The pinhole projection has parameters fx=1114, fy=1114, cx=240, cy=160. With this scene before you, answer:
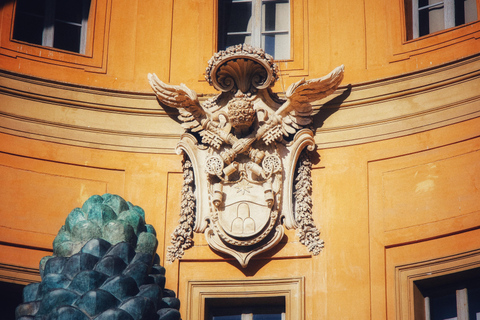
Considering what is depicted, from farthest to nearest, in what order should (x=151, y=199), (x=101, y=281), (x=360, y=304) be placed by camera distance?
(x=151, y=199) → (x=360, y=304) → (x=101, y=281)

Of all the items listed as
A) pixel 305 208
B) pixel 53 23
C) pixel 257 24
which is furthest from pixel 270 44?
pixel 53 23

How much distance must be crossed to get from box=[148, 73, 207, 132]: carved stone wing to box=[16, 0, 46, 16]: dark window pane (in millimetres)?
1425

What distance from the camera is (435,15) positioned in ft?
36.2

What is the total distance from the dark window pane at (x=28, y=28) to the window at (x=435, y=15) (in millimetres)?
3734

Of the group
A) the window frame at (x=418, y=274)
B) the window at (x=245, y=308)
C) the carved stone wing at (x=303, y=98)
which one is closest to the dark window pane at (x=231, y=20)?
the carved stone wing at (x=303, y=98)

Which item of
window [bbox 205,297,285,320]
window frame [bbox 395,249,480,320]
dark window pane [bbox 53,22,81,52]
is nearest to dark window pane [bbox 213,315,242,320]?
window [bbox 205,297,285,320]

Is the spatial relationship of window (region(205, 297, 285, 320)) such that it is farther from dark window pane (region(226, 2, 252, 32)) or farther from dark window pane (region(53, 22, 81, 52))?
dark window pane (region(53, 22, 81, 52))

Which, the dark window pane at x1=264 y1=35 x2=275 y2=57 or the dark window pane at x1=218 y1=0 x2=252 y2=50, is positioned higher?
the dark window pane at x1=218 y1=0 x2=252 y2=50

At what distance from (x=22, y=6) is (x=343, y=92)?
11.1 ft

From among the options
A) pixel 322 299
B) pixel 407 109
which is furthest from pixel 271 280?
pixel 407 109

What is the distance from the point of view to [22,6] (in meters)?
11.4

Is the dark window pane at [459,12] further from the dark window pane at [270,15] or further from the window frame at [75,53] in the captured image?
the window frame at [75,53]

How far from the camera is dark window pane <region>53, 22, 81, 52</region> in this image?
37.6 ft

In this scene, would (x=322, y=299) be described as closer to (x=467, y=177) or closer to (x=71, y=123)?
(x=467, y=177)
